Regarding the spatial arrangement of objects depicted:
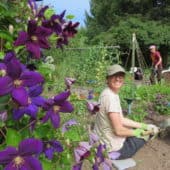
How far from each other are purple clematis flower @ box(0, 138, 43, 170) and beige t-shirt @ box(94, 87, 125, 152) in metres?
2.86

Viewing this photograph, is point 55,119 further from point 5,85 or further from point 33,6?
point 33,6

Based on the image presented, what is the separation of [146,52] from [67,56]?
2336 cm

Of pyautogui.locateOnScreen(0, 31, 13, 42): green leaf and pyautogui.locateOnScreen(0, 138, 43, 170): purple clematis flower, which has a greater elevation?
pyautogui.locateOnScreen(0, 31, 13, 42): green leaf

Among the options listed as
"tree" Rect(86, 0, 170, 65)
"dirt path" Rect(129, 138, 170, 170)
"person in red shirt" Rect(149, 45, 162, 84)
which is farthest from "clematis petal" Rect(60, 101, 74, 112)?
"tree" Rect(86, 0, 170, 65)

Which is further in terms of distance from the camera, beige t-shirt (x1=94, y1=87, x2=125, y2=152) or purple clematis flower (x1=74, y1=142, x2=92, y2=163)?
beige t-shirt (x1=94, y1=87, x2=125, y2=152)

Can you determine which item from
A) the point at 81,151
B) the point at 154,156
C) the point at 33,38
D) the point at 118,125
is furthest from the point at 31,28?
the point at 154,156

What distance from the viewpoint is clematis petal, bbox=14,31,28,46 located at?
130cm

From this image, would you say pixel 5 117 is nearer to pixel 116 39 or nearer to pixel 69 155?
pixel 69 155

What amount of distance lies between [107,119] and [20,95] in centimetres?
299

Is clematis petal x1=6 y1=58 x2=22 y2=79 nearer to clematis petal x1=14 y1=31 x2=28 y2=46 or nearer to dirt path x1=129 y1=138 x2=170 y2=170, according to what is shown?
clematis petal x1=14 y1=31 x2=28 y2=46

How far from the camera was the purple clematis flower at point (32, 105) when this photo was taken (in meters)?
1.26

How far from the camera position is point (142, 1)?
1330 inches

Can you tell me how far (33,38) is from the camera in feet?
4.34

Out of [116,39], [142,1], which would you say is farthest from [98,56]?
[142,1]
